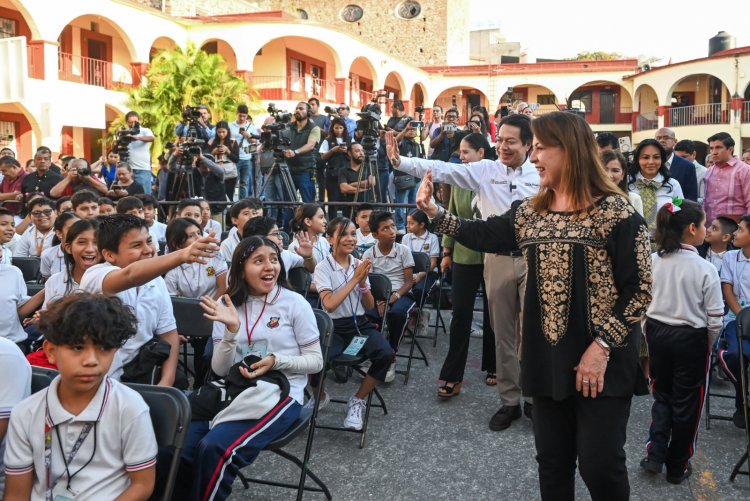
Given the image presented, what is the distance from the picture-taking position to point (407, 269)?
5.54 m

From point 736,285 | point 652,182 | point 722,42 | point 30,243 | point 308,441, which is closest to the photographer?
point 308,441

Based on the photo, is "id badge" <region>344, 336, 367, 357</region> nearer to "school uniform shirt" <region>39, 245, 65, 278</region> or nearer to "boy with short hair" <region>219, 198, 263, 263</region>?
"boy with short hair" <region>219, 198, 263, 263</region>

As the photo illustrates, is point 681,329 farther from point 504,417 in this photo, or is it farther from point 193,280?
point 193,280

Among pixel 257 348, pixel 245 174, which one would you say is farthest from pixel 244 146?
pixel 257 348

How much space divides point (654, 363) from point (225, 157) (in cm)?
746

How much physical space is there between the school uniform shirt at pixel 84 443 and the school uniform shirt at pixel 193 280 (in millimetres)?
2443

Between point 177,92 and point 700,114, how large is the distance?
22.5 metres

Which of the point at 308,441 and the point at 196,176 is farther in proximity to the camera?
the point at 196,176

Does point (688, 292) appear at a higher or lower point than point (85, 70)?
lower

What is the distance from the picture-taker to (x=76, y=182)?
809 centimetres

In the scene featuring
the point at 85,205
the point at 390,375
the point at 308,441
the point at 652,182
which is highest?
the point at 652,182

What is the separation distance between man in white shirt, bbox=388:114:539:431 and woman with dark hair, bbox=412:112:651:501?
4.82 feet

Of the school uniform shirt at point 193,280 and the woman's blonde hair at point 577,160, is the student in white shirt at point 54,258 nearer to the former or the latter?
the school uniform shirt at point 193,280

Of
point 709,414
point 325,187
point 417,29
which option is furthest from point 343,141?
point 417,29
